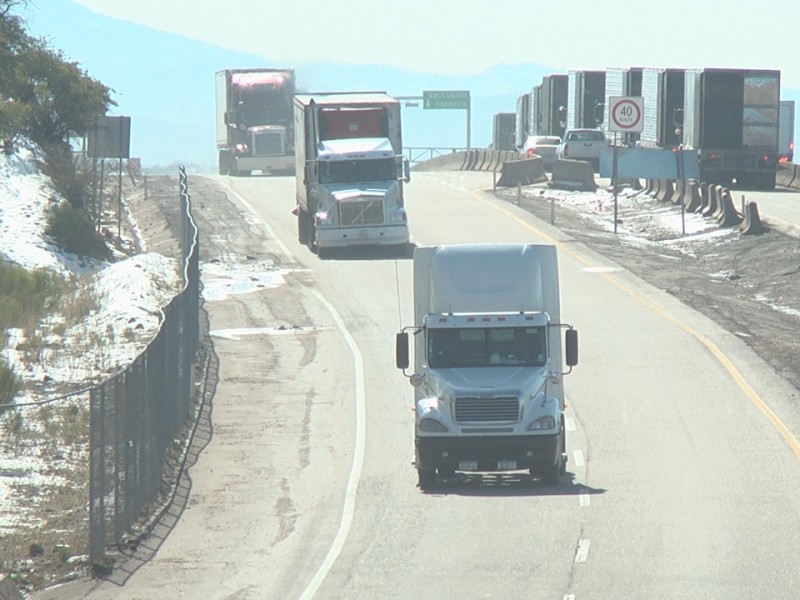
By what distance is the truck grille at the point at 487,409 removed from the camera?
18734 mm

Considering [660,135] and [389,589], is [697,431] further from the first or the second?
[660,135]

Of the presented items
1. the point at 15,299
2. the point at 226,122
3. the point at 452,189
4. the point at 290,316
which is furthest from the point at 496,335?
the point at 226,122

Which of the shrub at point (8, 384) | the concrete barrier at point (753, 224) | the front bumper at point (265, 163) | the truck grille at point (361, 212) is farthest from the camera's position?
the front bumper at point (265, 163)

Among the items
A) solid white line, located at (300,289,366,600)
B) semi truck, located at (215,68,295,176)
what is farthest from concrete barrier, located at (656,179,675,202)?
semi truck, located at (215,68,295,176)

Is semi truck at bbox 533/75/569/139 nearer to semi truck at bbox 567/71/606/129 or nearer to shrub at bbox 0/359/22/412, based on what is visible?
semi truck at bbox 567/71/606/129

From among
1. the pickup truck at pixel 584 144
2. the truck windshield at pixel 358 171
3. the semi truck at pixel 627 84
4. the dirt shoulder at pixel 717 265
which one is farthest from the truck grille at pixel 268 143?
the truck windshield at pixel 358 171

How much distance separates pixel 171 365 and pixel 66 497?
3541mm

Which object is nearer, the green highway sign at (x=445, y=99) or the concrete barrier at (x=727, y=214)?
the concrete barrier at (x=727, y=214)

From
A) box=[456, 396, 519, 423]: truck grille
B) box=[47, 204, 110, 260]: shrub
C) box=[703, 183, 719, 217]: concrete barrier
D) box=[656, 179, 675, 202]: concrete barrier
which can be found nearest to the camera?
box=[456, 396, 519, 423]: truck grille

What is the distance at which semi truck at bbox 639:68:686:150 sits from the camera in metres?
59.0

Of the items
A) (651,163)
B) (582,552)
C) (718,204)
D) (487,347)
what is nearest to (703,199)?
(718,204)

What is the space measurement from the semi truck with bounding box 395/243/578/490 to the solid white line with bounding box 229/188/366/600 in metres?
1.06

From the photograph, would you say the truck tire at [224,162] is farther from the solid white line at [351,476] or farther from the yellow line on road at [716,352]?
the solid white line at [351,476]

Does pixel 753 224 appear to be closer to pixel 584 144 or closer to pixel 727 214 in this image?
pixel 727 214
